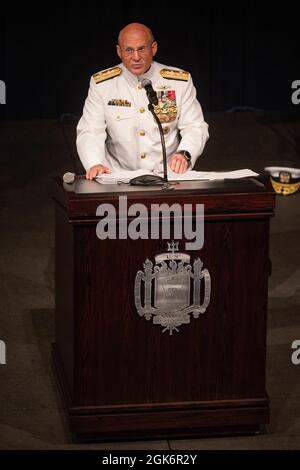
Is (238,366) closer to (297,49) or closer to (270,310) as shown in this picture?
(270,310)

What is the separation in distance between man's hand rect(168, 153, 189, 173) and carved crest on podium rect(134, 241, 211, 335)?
1.97 ft

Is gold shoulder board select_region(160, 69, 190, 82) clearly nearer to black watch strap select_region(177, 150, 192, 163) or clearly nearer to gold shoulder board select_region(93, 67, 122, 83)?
gold shoulder board select_region(93, 67, 122, 83)

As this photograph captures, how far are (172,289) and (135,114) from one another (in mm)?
1187

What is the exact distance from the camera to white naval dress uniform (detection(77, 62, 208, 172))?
169 inches

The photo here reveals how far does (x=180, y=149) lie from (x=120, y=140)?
334 millimetres

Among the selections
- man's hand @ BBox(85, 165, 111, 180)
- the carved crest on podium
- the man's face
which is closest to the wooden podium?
the carved crest on podium

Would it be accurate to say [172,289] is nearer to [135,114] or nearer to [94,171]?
[94,171]

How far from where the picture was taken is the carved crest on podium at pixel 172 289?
11.0ft

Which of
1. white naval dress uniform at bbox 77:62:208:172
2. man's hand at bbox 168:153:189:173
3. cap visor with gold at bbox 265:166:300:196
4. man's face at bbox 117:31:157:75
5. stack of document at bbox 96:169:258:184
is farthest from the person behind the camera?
cap visor with gold at bbox 265:166:300:196

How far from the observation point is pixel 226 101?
9.95 m

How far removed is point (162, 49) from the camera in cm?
964

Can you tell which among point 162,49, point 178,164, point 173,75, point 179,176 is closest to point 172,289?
point 179,176

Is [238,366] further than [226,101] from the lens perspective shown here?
No

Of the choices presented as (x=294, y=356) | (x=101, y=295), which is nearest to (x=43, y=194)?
(x=294, y=356)
